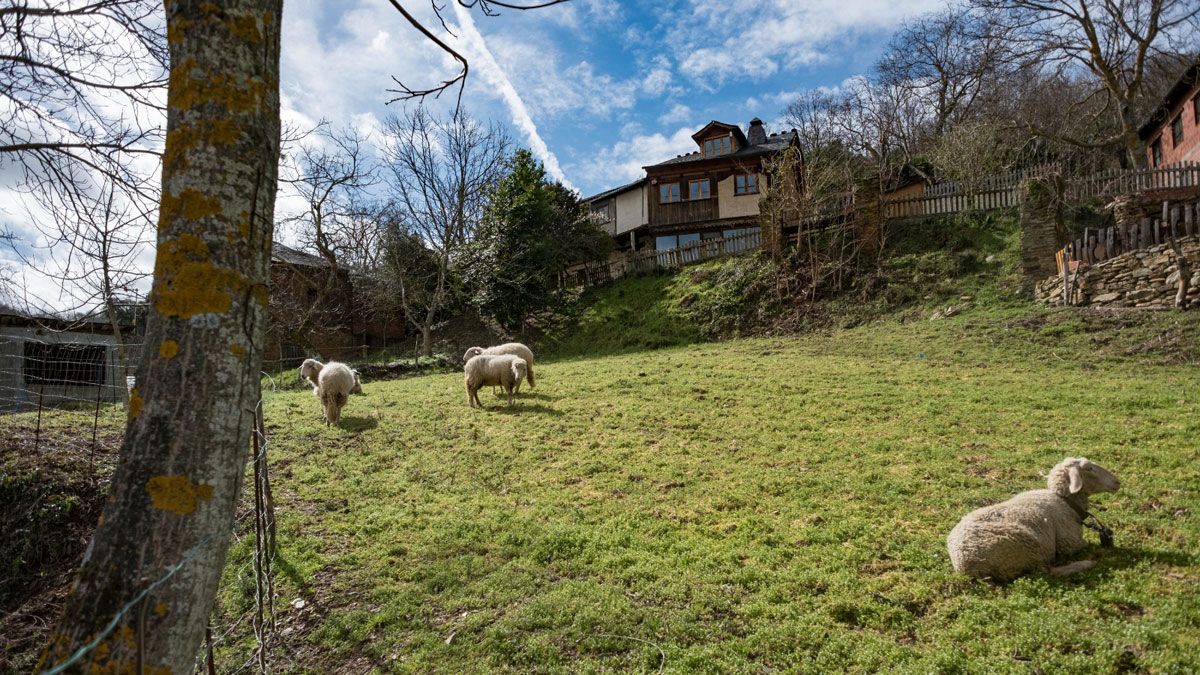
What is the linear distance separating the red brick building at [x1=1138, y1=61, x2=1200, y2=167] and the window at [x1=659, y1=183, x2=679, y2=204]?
70.0 ft

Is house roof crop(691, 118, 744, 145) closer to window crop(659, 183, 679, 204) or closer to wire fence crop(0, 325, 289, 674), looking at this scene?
window crop(659, 183, 679, 204)

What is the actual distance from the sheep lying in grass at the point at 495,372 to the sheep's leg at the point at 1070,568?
921 centimetres

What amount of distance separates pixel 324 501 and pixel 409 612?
3.21 m

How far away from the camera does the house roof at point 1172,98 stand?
22.4 meters

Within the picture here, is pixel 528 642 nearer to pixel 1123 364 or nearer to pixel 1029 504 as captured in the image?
pixel 1029 504

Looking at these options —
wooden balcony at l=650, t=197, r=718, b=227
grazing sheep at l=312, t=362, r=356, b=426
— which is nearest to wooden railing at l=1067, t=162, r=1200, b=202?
wooden balcony at l=650, t=197, r=718, b=227

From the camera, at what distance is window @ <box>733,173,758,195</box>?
108 ft

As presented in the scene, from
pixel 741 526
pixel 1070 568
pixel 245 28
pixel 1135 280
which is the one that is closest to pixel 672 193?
pixel 1135 280

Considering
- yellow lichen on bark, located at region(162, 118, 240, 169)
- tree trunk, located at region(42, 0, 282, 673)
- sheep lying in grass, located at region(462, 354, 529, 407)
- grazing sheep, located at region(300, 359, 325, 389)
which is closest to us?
tree trunk, located at region(42, 0, 282, 673)

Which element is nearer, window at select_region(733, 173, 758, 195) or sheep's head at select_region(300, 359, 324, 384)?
sheep's head at select_region(300, 359, 324, 384)

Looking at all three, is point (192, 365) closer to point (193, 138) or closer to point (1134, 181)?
point (193, 138)

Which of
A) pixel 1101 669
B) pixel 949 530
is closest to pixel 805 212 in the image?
pixel 949 530

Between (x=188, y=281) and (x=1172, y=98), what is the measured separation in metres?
35.4

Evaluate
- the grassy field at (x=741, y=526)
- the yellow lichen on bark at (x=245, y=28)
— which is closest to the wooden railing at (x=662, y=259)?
the grassy field at (x=741, y=526)
